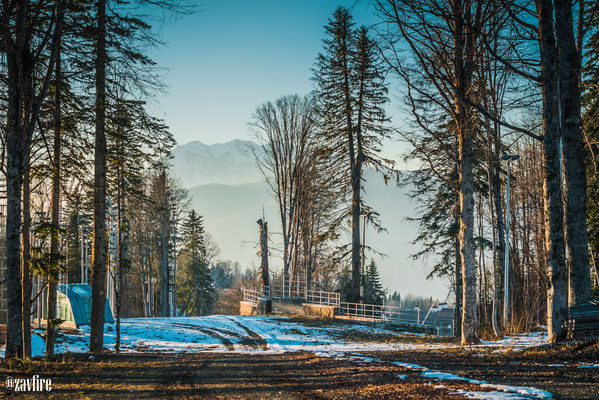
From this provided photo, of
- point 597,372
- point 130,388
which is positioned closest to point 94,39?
point 130,388

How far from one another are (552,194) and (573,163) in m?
1.15

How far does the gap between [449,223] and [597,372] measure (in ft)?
63.3

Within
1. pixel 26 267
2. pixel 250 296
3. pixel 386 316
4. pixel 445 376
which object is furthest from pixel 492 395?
pixel 250 296

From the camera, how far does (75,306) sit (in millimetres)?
21219

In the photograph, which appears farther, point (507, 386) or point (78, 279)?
point (78, 279)

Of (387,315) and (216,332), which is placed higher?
(216,332)

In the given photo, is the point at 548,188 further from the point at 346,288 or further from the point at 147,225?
the point at 147,225

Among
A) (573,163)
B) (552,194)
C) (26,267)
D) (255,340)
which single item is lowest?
(255,340)

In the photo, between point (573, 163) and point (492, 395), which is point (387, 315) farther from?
point (492, 395)

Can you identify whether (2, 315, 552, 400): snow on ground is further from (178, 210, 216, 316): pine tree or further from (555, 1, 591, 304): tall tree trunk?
(178, 210, 216, 316): pine tree

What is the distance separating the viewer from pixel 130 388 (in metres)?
6.68

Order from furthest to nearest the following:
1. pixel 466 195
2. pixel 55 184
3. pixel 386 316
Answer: pixel 386 316
pixel 55 184
pixel 466 195

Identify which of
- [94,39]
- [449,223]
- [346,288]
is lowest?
[346,288]

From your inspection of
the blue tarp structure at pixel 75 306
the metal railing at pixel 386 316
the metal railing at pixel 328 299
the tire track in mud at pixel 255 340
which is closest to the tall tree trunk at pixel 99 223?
the tire track in mud at pixel 255 340
